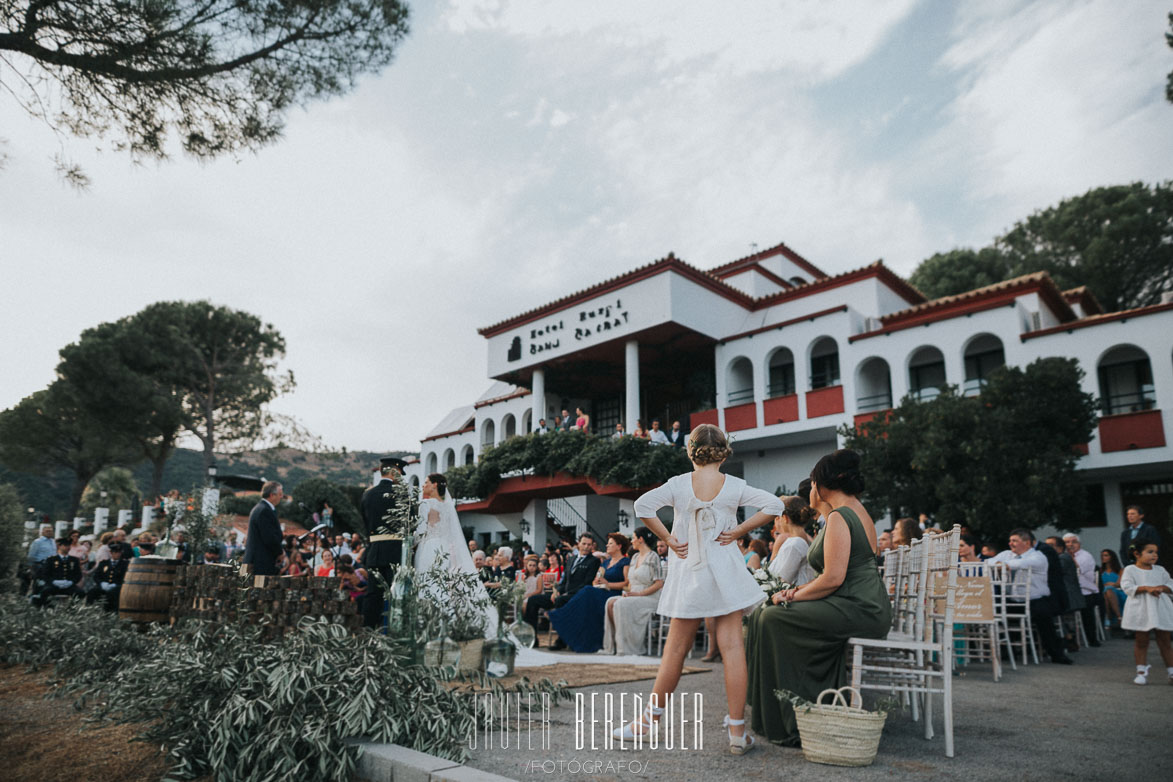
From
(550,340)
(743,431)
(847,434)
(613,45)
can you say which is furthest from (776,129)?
(550,340)

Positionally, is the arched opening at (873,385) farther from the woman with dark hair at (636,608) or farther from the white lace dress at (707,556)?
the white lace dress at (707,556)

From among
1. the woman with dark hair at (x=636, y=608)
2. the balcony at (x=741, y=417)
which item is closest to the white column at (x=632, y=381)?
the balcony at (x=741, y=417)

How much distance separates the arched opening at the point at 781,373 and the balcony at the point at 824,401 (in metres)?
2.41

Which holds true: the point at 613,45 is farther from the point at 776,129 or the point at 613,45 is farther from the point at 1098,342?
the point at 1098,342

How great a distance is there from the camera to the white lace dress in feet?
12.1

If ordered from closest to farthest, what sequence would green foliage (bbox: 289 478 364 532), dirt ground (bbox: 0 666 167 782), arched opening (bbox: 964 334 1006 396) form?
1. dirt ground (bbox: 0 666 167 782)
2. arched opening (bbox: 964 334 1006 396)
3. green foliage (bbox: 289 478 364 532)

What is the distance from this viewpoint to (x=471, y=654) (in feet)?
18.7

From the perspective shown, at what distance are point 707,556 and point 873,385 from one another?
57.3 ft

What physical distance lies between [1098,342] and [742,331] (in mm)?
8693

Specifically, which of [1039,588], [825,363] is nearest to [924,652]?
[1039,588]

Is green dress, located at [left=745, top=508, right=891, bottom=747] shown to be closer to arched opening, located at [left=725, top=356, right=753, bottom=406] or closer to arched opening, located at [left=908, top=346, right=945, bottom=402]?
arched opening, located at [left=908, top=346, right=945, bottom=402]

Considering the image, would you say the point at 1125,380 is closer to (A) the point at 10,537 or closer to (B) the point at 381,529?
Result: (B) the point at 381,529

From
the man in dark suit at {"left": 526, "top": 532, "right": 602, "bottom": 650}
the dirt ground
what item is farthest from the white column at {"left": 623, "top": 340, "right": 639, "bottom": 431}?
the dirt ground

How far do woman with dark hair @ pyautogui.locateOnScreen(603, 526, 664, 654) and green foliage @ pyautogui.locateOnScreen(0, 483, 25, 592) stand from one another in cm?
1000
